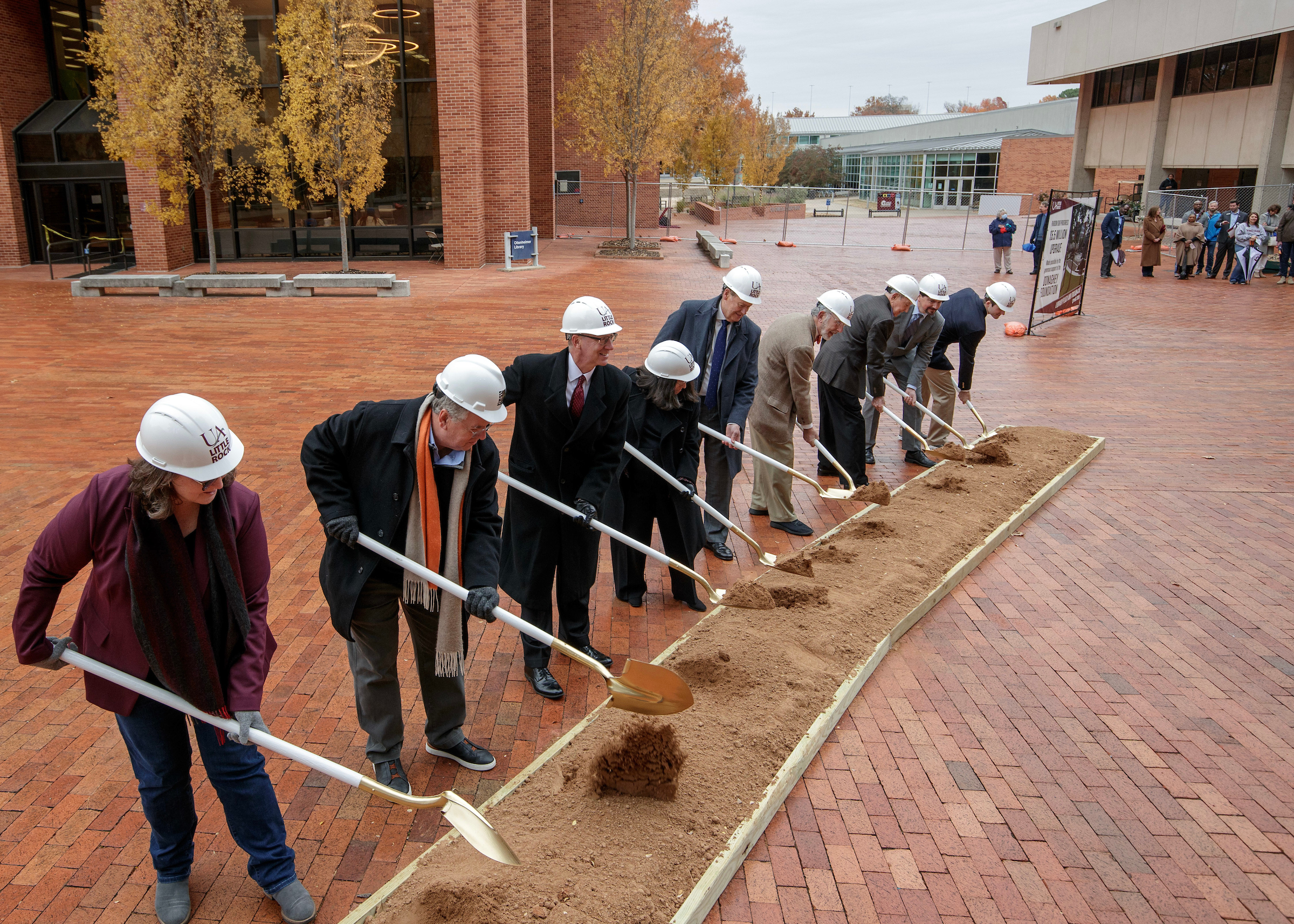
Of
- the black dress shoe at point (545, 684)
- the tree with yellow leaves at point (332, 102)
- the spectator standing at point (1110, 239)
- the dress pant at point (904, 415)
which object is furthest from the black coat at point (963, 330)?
the spectator standing at point (1110, 239)

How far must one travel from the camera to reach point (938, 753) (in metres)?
4.26

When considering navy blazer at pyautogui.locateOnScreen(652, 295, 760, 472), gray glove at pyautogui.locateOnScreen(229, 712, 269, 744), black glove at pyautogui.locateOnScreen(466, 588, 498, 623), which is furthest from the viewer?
navy blazer at pyautogui.locateOnScreen(652, 295, 760, 472)

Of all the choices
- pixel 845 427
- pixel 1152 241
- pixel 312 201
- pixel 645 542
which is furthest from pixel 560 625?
pixel 1152 241

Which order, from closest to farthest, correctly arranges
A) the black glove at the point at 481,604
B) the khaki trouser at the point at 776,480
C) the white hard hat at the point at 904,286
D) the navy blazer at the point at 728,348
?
the black glove at the point at 481,604, the navy blazer at the point at 728,348, the khaki trouser at the point at 776,480, the white hard hat at the point at 904,286

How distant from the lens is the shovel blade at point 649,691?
3.86 metres

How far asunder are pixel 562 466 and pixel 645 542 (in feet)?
4.33

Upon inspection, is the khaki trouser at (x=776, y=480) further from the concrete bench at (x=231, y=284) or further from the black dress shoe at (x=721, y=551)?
the concrete bench at (x=231, y=284)

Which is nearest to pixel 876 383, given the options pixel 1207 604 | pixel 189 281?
pixel 1207 604

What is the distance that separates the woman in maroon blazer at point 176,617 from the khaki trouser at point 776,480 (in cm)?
436

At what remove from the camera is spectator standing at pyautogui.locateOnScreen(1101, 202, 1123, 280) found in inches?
900

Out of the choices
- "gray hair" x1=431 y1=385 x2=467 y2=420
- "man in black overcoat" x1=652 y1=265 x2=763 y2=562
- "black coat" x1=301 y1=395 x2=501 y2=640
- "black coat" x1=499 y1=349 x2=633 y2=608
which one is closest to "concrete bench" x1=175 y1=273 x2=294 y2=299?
"man in black overcoat" x1=652 y1=265 x2=763 y2=562

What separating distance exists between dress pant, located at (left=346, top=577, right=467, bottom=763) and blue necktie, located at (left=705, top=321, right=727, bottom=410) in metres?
2.91

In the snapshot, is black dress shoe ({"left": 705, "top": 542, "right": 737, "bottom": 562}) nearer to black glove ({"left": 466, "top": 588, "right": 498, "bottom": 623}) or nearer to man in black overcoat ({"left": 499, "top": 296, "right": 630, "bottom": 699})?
man in black overcoat ({"left": 499, "top": 296, "right": 630, "bottom": 699})

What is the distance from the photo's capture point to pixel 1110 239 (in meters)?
23.1
